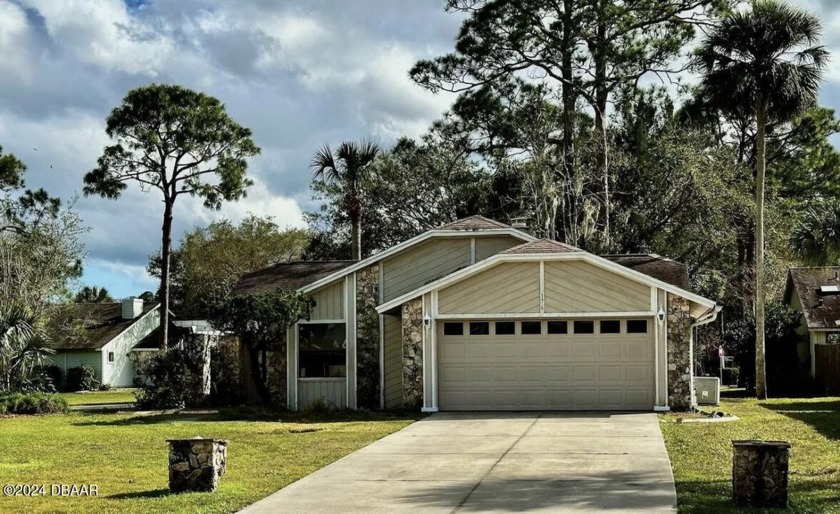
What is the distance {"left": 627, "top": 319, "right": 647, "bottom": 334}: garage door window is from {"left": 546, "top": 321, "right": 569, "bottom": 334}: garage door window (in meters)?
1.37

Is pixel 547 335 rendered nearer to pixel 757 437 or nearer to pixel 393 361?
pixel 393 361

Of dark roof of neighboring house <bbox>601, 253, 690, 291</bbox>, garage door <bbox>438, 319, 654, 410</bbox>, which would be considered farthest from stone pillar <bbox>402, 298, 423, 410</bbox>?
dark roof of neighboring house <bbox>601, 253, 690, 291</bbox>

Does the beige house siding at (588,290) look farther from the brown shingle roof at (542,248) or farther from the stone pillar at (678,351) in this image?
the stone pillar at (678,351)

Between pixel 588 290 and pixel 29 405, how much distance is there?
13498 mm

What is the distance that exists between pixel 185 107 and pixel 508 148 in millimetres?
12515

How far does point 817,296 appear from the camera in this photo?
33969 millimetres

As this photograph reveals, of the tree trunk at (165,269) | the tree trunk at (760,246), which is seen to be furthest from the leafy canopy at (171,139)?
the tree trunk at (760,246)

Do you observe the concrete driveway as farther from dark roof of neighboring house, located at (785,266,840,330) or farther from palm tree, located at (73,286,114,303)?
palm tree, located at (73,286,114,303)

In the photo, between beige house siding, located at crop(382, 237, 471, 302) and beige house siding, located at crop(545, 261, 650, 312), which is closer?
beige house siding, located at crop(545, 261, 650, 312)

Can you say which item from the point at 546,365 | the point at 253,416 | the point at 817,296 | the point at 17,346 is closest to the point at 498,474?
the point at 546,365

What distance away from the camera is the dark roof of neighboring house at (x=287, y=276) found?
26.2 m

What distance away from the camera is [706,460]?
12.9 meters

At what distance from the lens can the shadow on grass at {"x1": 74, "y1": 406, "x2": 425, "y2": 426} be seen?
2019cm

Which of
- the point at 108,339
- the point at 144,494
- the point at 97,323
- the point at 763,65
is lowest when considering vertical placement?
the point at 144,494
